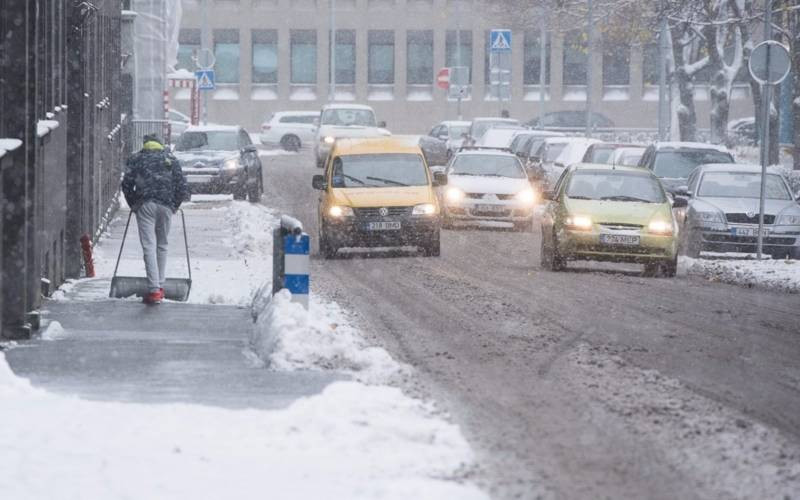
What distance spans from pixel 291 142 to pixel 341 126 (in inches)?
787

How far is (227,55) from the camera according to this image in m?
94.2

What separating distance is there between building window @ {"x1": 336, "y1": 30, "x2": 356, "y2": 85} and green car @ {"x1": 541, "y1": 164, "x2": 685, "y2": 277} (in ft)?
236

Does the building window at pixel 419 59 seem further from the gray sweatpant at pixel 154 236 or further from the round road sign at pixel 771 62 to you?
the gray sweatpant at pixel 154 236

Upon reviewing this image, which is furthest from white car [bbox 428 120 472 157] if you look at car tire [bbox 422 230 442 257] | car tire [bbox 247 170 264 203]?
car tire [bbox 422 230 442 257]

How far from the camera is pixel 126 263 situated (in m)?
22.8

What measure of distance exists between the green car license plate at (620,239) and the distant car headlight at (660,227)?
22cm

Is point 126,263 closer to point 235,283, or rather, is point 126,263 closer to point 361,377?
point 235,283

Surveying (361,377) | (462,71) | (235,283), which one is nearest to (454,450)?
(361,377)

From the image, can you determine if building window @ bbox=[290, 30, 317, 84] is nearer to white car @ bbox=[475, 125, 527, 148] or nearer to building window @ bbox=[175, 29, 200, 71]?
building window @ bbox=[175, 29, 200, 71]

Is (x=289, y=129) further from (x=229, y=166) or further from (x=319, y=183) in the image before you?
(x=319, y=183)

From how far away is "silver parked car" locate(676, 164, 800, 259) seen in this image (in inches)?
1029

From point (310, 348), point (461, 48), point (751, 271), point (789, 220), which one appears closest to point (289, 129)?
point (461, 48)

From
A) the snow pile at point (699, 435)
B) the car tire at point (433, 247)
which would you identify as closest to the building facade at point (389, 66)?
the car tire at point (433, 247)

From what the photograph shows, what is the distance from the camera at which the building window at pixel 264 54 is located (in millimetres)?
94562
